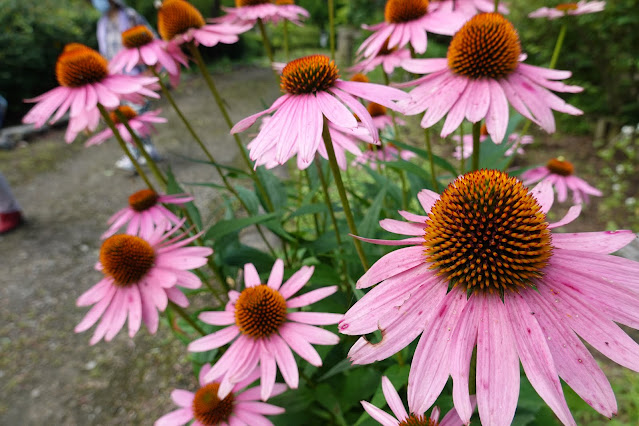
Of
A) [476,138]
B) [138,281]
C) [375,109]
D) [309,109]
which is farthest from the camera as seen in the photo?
[375,109]

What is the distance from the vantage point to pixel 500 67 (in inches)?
34.2

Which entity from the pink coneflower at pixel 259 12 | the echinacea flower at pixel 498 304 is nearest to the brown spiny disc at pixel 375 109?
the pink coneflower at pixel 259 12

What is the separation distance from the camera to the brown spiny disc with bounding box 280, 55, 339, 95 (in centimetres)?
73

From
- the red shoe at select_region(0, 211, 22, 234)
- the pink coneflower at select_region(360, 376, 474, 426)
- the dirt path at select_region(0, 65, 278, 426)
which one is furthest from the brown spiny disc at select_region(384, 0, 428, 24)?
the red shoe at select_region(0, 211, 22, 234)

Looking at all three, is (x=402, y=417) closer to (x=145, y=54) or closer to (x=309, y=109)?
(x=309, y=109)

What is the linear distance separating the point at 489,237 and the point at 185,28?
47.1 inches

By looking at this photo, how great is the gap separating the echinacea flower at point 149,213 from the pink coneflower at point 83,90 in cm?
27

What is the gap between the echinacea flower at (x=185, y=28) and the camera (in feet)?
4.15

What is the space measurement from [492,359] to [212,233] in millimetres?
863

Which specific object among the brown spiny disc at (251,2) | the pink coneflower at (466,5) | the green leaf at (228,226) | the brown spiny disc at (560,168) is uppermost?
the brown spiny disc at (251,2)

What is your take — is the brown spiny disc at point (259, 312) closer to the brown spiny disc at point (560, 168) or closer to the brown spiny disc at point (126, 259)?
the brown spiny disc at point (126, 259)

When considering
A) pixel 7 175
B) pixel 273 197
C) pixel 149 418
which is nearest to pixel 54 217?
pixel 7 175

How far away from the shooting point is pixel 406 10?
1139 mm

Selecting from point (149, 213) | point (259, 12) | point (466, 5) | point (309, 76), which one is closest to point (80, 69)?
point (149, 213)
